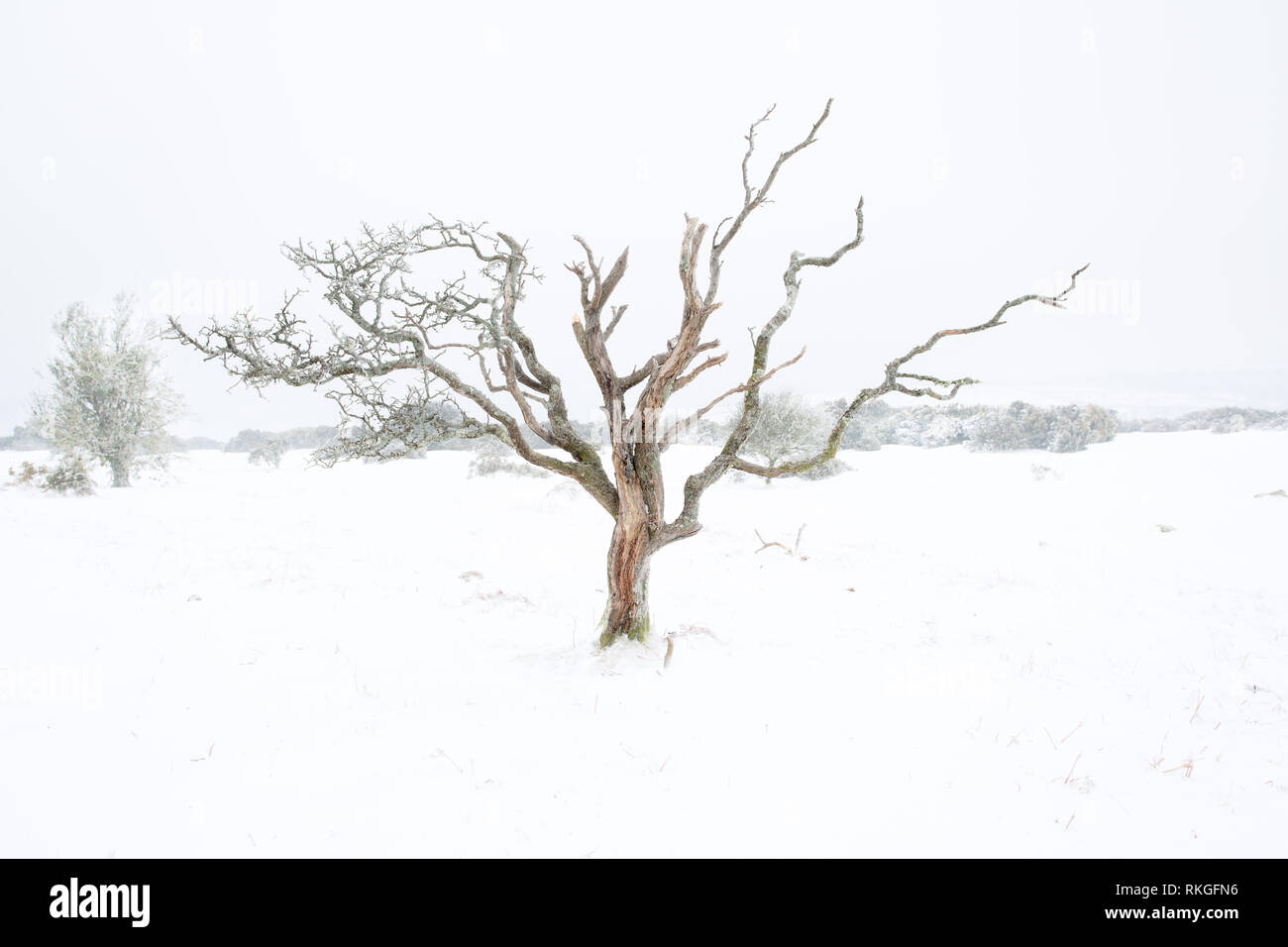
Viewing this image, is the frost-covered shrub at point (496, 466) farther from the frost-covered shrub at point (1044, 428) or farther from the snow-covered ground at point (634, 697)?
the frost-covered shrub at point (1044, 428)

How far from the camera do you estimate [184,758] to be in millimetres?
3668

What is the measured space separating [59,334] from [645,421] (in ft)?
79.1

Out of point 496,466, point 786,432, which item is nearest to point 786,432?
point 786,432

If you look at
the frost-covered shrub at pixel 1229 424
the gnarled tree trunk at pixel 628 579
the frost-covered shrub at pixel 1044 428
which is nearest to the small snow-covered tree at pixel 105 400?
the gnarled tree trunk at pixel 628 579

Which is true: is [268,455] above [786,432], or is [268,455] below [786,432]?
below

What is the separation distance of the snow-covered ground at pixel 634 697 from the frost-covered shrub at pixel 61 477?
19.2ft

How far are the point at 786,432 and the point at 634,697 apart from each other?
15.9m

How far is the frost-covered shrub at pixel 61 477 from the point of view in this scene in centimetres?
1584

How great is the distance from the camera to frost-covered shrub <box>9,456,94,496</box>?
15836 millimetres

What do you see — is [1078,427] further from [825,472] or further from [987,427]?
[825,472]

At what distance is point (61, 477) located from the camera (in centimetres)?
1588
